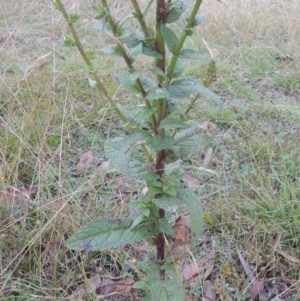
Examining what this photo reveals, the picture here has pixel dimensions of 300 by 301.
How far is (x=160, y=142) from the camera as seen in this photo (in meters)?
0.91

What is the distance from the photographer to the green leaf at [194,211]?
0.94m

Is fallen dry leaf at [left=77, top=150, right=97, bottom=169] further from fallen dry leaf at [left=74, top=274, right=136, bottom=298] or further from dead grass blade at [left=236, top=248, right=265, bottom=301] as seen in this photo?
dead grass blade at [left=236, top=248, right=265, bottom=301]

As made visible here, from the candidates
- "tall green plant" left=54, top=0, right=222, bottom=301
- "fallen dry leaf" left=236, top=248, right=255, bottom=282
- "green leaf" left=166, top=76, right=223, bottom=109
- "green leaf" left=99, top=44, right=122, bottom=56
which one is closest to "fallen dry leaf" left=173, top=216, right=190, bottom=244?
"tall green plant" left=54, top=0, right=222, bottom=301

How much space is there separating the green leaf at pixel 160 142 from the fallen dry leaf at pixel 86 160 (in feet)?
2.60

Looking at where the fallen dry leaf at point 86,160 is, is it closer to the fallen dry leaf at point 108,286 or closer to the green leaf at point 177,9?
the fallen dry leaf at point 108,286

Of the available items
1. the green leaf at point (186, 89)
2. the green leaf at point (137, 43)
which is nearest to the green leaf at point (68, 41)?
the green leaf at point (137, 43)

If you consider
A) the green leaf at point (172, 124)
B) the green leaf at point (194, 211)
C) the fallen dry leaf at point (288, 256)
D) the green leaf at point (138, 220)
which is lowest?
the fallen dry leaf at point (288, 256)

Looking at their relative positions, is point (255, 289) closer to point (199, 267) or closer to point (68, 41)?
point (199, 267)

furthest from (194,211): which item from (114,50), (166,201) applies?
(114,50)

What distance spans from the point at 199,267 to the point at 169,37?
29.1 inches

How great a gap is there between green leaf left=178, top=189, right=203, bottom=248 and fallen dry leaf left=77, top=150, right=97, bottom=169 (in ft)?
2.52

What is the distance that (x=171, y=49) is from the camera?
849 mm

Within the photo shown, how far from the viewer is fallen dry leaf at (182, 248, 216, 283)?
1.27m

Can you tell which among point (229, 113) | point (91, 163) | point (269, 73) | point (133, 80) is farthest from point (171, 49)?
point (269, 73)
